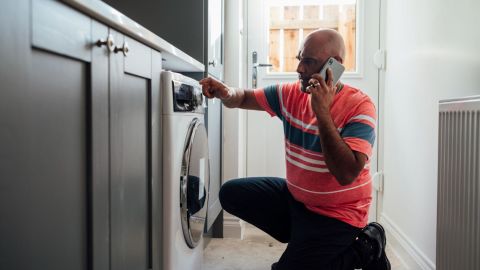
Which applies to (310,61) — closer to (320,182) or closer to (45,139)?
(320,182)

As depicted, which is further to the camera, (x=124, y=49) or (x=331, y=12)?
(x=331, y=12)

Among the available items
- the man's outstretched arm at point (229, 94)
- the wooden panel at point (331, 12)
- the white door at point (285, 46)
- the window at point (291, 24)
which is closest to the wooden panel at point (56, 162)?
the man's outstretched arm at point (229, 94)

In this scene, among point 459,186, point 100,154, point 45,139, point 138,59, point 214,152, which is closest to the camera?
point 45,139

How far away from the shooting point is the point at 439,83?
1643mm

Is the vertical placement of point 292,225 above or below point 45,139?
below

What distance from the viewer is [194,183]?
4.74 ft

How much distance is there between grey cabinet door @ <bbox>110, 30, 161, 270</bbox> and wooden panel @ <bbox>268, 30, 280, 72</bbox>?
1745 mm

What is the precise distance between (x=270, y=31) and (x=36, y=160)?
2394 millimetres

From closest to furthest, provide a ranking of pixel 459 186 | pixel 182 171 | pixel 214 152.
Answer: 1. pixel 459 186
2. pixel 182 171
3. pixel 214 152

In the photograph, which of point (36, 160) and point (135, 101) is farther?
point (135, 101)

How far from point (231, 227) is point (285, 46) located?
4.07 feet

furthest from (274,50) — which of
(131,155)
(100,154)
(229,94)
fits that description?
(100,154)

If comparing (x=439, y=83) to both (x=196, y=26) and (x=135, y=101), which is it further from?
(x=135, y=101)

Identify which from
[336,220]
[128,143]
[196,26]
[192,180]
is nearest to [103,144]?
[128,143]
